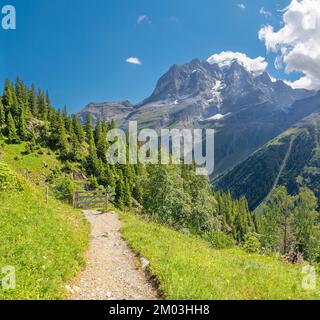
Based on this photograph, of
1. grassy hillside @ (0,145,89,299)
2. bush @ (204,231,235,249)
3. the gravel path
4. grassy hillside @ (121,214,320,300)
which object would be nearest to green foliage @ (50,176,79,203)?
grassy hillside @ (0,145,89,299)

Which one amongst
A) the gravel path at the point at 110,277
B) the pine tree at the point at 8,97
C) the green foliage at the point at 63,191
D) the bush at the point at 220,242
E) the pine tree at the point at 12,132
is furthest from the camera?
the pine tree at the point at 8,97

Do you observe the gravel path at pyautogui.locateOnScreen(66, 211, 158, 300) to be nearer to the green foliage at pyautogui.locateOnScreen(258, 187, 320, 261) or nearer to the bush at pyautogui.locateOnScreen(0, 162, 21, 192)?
the bush at pyautogui.locateOnScreen(0, 162, 21, 192)

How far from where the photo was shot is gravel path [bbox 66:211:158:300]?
10664mm

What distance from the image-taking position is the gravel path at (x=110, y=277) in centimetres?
1066

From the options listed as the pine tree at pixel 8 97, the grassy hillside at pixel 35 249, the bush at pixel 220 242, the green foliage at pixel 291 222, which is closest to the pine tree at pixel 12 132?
the pine tree at pixel 8 97

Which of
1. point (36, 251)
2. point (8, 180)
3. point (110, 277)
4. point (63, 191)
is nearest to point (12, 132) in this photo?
point (63, 191)

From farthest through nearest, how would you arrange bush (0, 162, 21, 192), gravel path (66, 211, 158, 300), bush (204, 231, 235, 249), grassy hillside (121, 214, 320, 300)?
bush (204, 231, 235, 249) → bush (0, 162, 21, 192) → gravel path (66, 211, 158, 300) → grassy hillside (121, 214, 320, 300)

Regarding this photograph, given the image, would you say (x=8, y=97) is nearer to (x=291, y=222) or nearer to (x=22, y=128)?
(x=22, y=128)

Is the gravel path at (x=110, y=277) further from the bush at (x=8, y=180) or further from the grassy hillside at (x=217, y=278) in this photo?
the bush at (x=8, y=180)

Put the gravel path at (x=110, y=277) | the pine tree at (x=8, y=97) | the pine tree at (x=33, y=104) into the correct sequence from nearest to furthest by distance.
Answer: the gravel path at (x=110, y=277) → the pine tree at (x=8, y=97) → the pine tree at (x=33, y=104)

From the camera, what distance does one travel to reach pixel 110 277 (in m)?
12.6

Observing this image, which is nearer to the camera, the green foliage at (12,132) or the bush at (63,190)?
the bush at (63,190)
